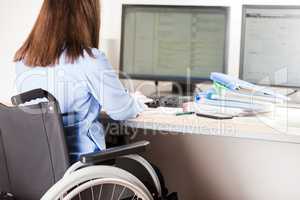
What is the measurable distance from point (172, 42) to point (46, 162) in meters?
0.91

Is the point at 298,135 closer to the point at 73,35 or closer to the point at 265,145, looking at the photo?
the point at 265,145

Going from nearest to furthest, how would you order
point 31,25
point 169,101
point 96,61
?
point 96,61, point 169,101, point 31,25

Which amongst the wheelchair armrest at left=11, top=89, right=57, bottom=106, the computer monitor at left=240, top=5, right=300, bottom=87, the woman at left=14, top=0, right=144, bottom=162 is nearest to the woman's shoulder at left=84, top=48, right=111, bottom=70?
the woman at left=14, top=0, right=144, bottom=162

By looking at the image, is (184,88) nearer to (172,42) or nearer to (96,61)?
(172,42)

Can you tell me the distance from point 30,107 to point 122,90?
1.03 feet

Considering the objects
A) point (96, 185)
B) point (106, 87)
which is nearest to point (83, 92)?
A: point (106, 87)

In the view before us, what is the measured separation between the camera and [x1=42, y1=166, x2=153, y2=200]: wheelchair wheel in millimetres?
981

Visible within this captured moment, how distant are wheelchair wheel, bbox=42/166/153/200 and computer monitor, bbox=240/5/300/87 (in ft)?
2.83

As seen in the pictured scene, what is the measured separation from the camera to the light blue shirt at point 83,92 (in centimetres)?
123

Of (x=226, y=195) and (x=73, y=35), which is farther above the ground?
(x=73, y=35)

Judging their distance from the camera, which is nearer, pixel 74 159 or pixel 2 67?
pixel 74 159

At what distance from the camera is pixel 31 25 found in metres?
2.17

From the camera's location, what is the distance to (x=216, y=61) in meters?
1.81

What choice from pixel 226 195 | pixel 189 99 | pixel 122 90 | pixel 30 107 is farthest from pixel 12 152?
pixel 226 195
